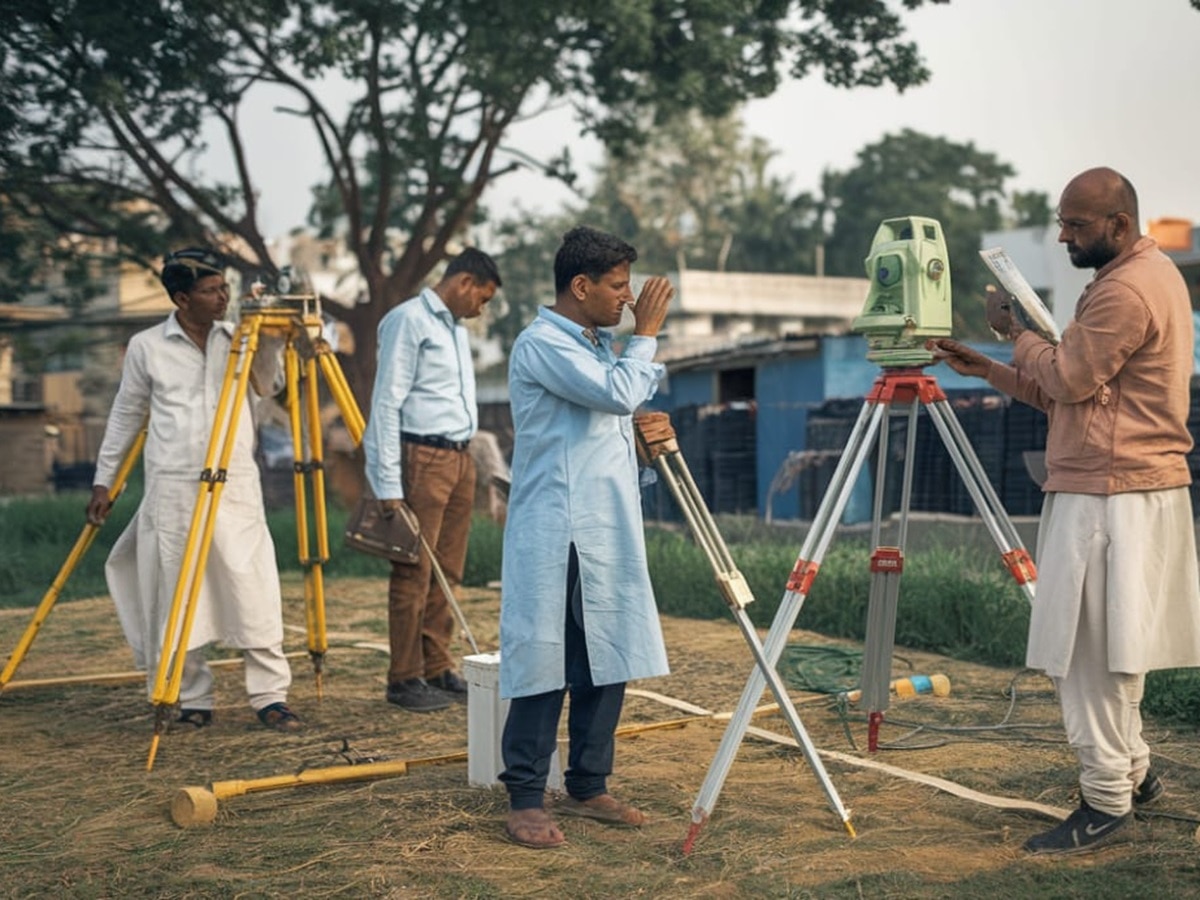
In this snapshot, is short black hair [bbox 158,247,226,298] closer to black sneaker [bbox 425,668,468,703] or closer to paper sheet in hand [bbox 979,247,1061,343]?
black sneaker [bbox 425,668,468,703]

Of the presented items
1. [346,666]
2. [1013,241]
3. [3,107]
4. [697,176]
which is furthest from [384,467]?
[697,176]

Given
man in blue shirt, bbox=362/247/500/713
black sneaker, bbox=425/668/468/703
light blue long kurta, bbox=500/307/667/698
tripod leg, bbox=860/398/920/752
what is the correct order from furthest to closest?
1. black sneaker, bbox=425/668/468/703
2. man in blue shirt, bbox=362/247/500/713
3. tripod leg, bbox=860/398/920/752
4. light blue long kurta, bbox=500/307/667/698

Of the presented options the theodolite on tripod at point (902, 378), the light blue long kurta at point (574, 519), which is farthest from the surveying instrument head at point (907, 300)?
the light blue long kurta at point (574, 519)

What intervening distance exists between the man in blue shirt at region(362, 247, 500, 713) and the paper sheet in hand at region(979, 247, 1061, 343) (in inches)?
111

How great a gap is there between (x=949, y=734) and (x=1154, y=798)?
4.46 feet

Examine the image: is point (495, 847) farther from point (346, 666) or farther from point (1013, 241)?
point (1013, 241)

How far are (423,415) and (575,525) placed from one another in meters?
2.46

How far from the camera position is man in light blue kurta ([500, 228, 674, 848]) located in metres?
4.41

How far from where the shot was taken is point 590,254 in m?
4.52

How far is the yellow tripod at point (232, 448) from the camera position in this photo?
5.89m

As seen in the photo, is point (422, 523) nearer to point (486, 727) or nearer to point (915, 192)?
point (486, 727)

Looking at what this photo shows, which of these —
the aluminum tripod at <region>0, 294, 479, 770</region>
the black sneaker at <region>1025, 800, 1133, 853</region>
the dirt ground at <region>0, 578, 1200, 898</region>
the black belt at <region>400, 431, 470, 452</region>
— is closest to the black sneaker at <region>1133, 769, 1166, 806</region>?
the dirt ground at <region>0, 578, 1200, 898</region>

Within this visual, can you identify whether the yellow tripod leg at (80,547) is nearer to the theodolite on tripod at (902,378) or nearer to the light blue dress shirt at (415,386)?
the light blue dress shirt at (415,386)

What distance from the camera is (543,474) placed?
4.49 meters
